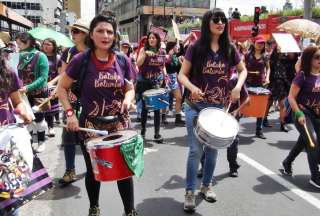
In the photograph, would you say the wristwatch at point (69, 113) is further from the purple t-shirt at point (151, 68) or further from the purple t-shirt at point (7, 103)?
the purple t-shirt at point (151, 68)

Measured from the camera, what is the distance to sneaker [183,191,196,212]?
460 cm

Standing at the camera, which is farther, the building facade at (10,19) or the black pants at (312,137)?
the building facade at (10,19)

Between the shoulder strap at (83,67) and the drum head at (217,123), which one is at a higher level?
the shoulder strap at (83,67)

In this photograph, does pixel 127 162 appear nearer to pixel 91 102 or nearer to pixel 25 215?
pixel 91 102

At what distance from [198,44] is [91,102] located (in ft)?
4.51

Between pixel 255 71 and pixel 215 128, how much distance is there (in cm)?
463

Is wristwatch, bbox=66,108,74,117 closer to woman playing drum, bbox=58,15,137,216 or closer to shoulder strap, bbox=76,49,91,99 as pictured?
woman playing drum, bbox=58,15,137,216

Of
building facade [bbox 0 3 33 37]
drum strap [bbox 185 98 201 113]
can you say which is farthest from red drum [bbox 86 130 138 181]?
building facade [bbox 0 3 33 37]

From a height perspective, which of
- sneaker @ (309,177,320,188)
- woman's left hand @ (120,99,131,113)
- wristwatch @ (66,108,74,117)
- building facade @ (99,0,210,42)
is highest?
building facade @ (99,0,210,42)

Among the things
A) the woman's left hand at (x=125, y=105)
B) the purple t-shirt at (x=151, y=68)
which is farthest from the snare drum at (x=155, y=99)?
the woman's left hand at (x=125, y=105)

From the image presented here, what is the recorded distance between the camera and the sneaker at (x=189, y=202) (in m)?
4.60

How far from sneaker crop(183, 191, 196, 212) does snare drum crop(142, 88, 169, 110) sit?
10.2ft

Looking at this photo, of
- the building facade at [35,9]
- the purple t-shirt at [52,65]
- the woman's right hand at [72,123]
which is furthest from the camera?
the building facade at [35,9]

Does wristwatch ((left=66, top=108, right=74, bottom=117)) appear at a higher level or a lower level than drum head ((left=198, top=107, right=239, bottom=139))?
higher
